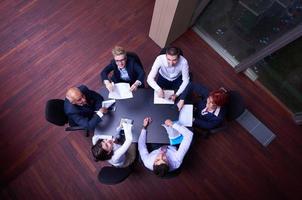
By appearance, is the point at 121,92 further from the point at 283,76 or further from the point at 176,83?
the point at 283,76

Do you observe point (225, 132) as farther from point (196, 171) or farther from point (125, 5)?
point (125, 5)

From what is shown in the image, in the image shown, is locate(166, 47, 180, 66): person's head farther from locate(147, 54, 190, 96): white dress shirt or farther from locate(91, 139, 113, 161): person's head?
locate(91, 139, 113, 161): person's head

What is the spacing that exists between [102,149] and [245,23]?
113 inches

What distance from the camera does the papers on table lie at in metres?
2.94

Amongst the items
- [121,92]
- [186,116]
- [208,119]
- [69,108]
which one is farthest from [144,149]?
[69,108]

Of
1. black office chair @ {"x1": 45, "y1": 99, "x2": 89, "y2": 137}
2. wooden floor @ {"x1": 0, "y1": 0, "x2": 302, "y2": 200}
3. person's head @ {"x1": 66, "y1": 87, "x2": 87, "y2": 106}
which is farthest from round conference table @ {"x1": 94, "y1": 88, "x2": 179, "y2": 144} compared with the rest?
wooden floor @ {"x1": 0, "y1": 0, "x2": 302, "y2": 200}

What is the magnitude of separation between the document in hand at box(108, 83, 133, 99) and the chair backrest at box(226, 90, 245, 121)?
1.16 m

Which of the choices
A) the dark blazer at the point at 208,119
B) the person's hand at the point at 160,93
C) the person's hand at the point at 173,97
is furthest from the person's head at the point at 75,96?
the dark blazer at the point at 208,119

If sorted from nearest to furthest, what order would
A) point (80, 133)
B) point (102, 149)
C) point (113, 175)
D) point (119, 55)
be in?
point (102, 149) < point (113, 175) < point (119, 55) < point (80, 133)

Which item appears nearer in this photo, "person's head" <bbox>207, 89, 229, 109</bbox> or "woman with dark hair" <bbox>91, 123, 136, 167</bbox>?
"woman with dark hair" <bbox>91, 123, 136, 167</bbox>

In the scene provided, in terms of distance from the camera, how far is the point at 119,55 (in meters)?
2.95

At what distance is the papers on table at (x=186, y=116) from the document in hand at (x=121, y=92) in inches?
23.8

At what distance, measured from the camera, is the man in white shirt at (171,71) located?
2.91 m

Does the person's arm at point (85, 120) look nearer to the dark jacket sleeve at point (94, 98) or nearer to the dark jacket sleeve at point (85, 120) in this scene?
the dark jacket sleeve at point (85, 120)
